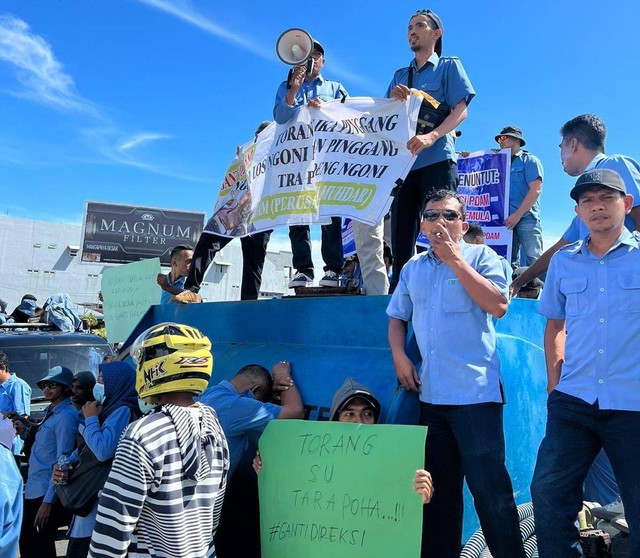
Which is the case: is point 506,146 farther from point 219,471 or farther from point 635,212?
point 219,471

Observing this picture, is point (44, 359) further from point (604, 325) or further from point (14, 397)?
point (604, 325)

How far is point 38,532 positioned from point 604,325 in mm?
4165

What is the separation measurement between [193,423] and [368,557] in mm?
983

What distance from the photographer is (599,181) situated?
2684 mm

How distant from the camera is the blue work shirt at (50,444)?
468cm

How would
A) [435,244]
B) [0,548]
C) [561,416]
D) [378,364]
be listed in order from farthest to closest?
[0,548] → [378,364] → [435,244] → [561,416]

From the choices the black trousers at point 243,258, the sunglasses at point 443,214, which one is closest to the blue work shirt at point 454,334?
the sunglasses at point 443,214

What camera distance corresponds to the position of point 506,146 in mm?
6980

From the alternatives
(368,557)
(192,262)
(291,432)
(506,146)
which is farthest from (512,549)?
(506,146)

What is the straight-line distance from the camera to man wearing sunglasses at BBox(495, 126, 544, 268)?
21.8ft

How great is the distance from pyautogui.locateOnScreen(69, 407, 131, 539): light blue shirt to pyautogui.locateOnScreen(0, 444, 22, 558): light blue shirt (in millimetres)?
662

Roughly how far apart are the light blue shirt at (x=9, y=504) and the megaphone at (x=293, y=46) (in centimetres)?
341

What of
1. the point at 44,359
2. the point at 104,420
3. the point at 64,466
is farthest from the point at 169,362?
the point at 44,359

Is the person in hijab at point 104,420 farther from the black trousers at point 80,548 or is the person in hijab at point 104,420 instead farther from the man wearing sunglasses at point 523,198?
the man wearing sunglasses at point 523,198
